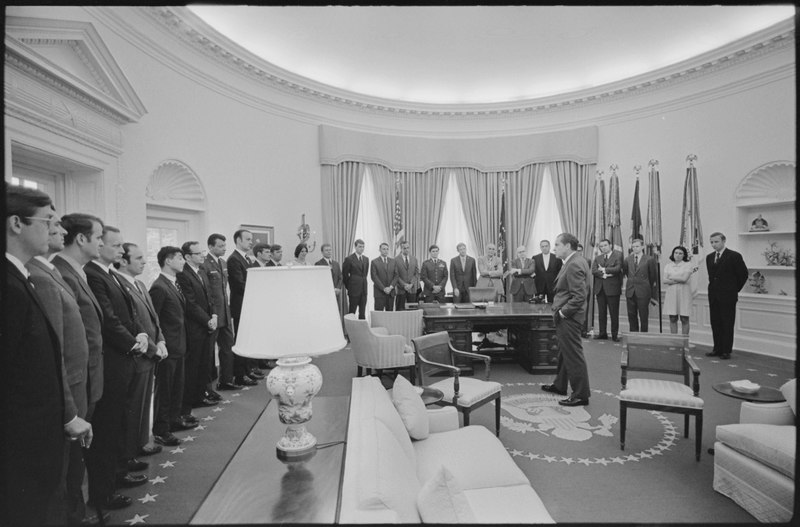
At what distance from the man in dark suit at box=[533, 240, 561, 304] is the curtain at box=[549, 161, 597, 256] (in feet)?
3.33

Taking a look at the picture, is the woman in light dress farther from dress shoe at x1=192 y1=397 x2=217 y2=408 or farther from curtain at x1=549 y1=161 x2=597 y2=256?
dress shoe at x1=192 y1=397 x2=217 y2=408

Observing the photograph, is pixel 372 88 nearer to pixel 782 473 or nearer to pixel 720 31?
pixel 720 31

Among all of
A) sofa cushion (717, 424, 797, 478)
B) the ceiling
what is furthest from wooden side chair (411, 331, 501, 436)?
the ceiling

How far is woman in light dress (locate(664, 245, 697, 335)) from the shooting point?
654 cm

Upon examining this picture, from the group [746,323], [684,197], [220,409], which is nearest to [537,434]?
[220,409]

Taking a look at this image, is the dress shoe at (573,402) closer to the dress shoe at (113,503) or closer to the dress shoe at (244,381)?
the dress shoe at (244,381)

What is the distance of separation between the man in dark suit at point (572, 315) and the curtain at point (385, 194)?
5.21 metres

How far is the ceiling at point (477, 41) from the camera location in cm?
614

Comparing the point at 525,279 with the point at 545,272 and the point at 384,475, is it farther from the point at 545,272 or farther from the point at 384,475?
the point at 384,475

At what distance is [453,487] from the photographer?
147cm

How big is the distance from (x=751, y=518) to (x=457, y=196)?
7.84 metres

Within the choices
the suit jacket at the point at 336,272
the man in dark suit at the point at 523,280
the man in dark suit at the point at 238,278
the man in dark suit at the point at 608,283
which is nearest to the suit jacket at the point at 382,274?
the suit jacket at the point at 336,272

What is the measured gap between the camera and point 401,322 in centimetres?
528

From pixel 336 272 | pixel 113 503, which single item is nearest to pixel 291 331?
pixel 113 503
